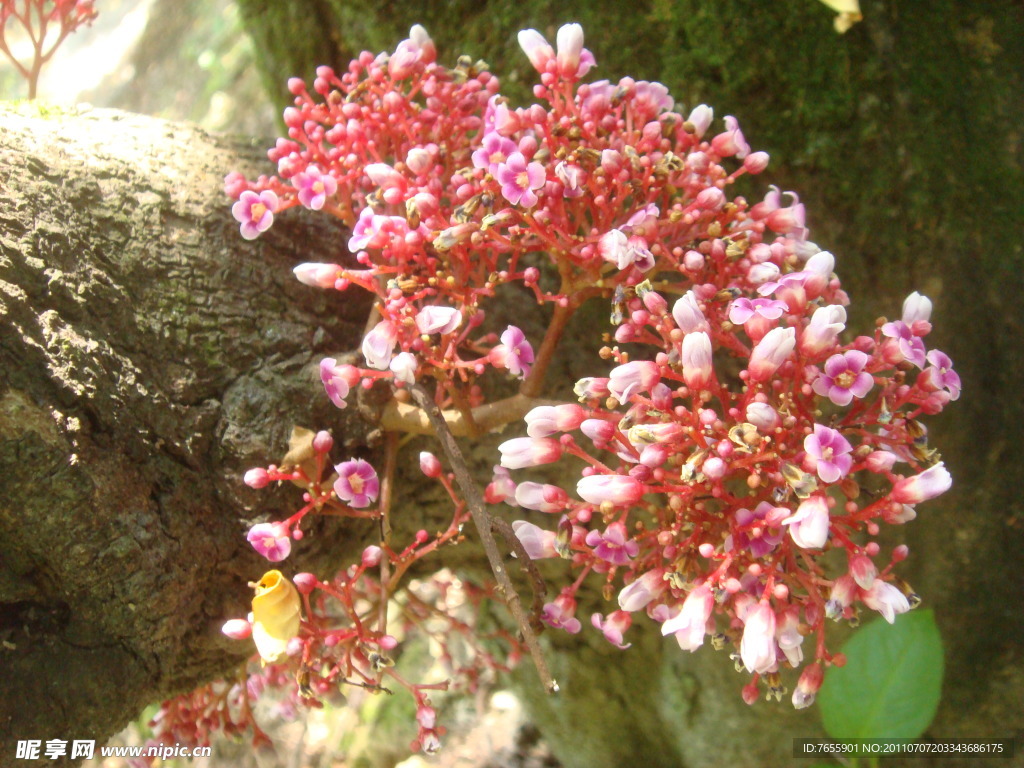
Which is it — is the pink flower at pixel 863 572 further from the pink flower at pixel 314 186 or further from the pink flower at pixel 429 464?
the pink flower at pixel 314 186

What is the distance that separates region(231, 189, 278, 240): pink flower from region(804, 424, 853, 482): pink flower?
106 cm

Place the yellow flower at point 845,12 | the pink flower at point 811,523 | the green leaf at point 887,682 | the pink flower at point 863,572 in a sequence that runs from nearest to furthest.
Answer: the pink flower at point 811,523 < the pink flower at point 863,572 < the yellow flower at point 845,12 < the green leaf at point 887,682

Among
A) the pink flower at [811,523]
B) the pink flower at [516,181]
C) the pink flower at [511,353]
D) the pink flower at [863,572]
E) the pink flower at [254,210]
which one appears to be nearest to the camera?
the pink flower at [811,523]

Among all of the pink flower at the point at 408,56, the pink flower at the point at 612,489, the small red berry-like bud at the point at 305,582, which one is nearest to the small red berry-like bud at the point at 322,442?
the small red berry-like bud at the point at 305,582

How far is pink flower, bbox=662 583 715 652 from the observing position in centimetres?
111

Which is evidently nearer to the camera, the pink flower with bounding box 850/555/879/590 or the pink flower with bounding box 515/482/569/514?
the pink flower with bounding box 850/555/879/590

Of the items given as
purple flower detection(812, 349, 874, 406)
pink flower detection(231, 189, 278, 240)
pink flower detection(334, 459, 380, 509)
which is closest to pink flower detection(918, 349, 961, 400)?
purple flower detection(812, 349, 874, 406)

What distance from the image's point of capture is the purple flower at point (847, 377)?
1130 mm

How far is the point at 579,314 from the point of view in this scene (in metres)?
1.96

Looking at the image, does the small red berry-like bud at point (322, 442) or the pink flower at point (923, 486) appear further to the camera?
the small red berry-like bud at point (322, 442)

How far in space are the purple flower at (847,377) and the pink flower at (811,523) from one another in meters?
0.19

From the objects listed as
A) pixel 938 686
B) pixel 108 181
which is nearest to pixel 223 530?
pixel 108 181

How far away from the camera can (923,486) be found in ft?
3.65

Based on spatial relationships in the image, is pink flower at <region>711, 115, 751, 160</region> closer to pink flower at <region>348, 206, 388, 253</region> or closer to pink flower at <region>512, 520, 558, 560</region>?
pink flower at <region>348, 206, 388, 253</region>
